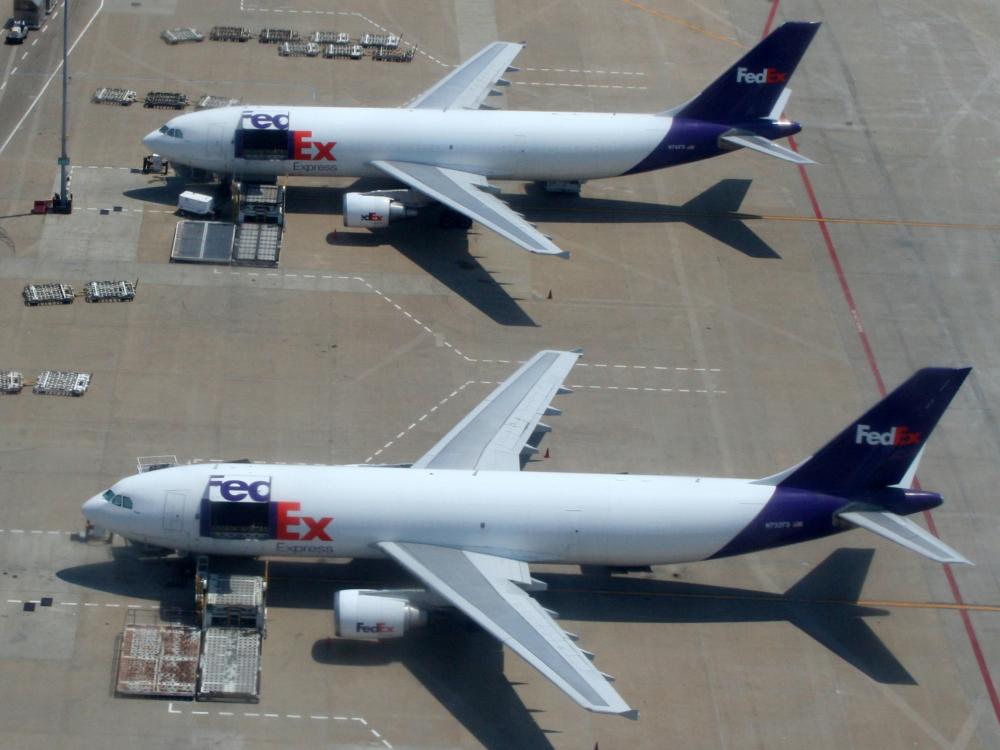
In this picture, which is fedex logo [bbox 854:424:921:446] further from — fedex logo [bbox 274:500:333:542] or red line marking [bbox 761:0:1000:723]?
fedex logo [bbox 274:500:333:542]

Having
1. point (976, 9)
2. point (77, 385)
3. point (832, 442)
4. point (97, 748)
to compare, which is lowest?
point (97, 748)

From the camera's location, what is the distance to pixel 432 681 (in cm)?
4872

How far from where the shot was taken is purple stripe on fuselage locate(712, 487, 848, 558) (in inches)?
2016

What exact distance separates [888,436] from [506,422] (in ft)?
47.6

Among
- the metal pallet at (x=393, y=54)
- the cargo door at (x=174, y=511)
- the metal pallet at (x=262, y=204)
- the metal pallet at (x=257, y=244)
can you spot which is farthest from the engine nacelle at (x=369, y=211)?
the cargo door at (x=174, y=511)

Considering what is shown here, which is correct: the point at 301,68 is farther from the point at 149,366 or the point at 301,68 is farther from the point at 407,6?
the point at 149,366

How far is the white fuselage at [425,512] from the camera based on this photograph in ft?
163

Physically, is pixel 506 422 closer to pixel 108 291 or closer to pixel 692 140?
pixel 108 291

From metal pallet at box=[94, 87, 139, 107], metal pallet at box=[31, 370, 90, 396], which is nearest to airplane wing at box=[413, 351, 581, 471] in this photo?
metal pallet at box=[31, 370, 90, 396]

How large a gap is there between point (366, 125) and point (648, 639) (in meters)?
30.1

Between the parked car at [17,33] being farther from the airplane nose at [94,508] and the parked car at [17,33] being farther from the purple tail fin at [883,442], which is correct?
the purple tail fin at [883,442]

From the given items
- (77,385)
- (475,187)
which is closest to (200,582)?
(77,385)

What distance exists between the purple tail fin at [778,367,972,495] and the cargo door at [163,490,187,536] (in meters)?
21.8

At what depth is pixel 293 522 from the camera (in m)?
49.5
